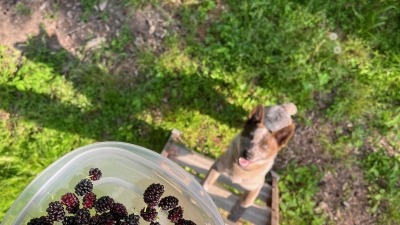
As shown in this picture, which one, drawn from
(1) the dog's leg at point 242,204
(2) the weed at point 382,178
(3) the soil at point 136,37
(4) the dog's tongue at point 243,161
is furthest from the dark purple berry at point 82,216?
(2) the weed at point 382,178

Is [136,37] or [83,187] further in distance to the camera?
[136,37]

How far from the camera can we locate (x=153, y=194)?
261cm

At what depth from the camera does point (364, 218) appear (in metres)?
4.34

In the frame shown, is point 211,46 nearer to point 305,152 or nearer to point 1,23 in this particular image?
point 305,152

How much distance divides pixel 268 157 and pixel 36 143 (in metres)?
2.08

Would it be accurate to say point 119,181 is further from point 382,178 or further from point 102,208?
point 382,178

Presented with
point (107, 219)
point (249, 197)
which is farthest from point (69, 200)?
point (249, 197)

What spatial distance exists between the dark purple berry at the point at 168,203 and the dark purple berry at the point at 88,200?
37 centimetres

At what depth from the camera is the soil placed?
14.3 feet

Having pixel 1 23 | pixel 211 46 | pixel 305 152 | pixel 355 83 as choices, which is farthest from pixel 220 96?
pixel 1 23

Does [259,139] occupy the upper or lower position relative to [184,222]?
lower

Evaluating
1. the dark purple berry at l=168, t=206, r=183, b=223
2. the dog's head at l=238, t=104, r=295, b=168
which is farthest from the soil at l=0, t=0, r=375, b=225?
the dark purple berry at l=168, t=206, r=183, b=223

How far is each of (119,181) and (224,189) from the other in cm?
154

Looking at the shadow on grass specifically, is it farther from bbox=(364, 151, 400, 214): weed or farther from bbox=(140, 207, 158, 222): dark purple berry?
bbox=(140, 207, 158, 222): dark purple berry
